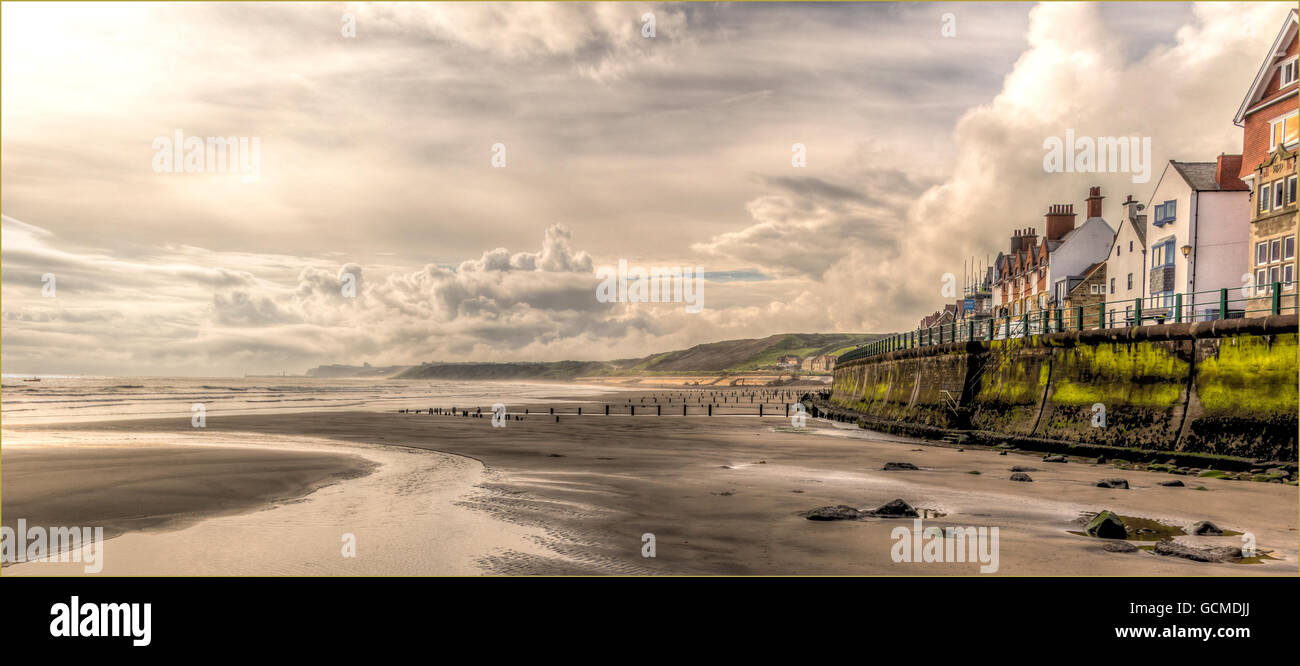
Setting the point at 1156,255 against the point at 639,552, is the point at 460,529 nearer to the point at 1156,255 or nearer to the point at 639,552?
the point at 639,552

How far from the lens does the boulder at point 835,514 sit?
1060cm

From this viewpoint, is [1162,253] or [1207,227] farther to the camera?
[1162,253]

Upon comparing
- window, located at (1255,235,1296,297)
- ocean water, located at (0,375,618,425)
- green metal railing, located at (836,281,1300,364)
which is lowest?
ocean water, located at (0,375,618,425)

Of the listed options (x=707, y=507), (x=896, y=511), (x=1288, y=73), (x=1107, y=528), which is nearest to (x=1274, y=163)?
(x=1288, y=73)

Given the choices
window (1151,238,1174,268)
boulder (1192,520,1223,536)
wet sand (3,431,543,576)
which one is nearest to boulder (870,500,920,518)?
boulder (1192,520,1223,536)

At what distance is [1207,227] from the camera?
33719mm

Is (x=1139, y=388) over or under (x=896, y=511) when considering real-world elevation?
over

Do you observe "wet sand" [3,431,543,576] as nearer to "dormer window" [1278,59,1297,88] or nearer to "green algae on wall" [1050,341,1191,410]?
"green algae on wall" [1050,341,1191,410]

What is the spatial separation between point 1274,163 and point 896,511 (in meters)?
28.2

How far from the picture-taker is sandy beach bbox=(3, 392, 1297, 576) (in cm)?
819

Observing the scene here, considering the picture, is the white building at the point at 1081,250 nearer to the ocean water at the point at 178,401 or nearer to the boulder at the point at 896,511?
the ocean water at the point at 178,401

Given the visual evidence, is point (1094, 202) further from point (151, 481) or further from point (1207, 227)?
point (151, 481)

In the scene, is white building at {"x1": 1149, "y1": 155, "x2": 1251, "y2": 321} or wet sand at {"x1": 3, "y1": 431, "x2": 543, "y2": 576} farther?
white building at {"x1": 1149, "y1": 155, "x2": 1251, "y2": 321}

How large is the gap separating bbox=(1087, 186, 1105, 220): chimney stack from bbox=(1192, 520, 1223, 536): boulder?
54.1 metres
